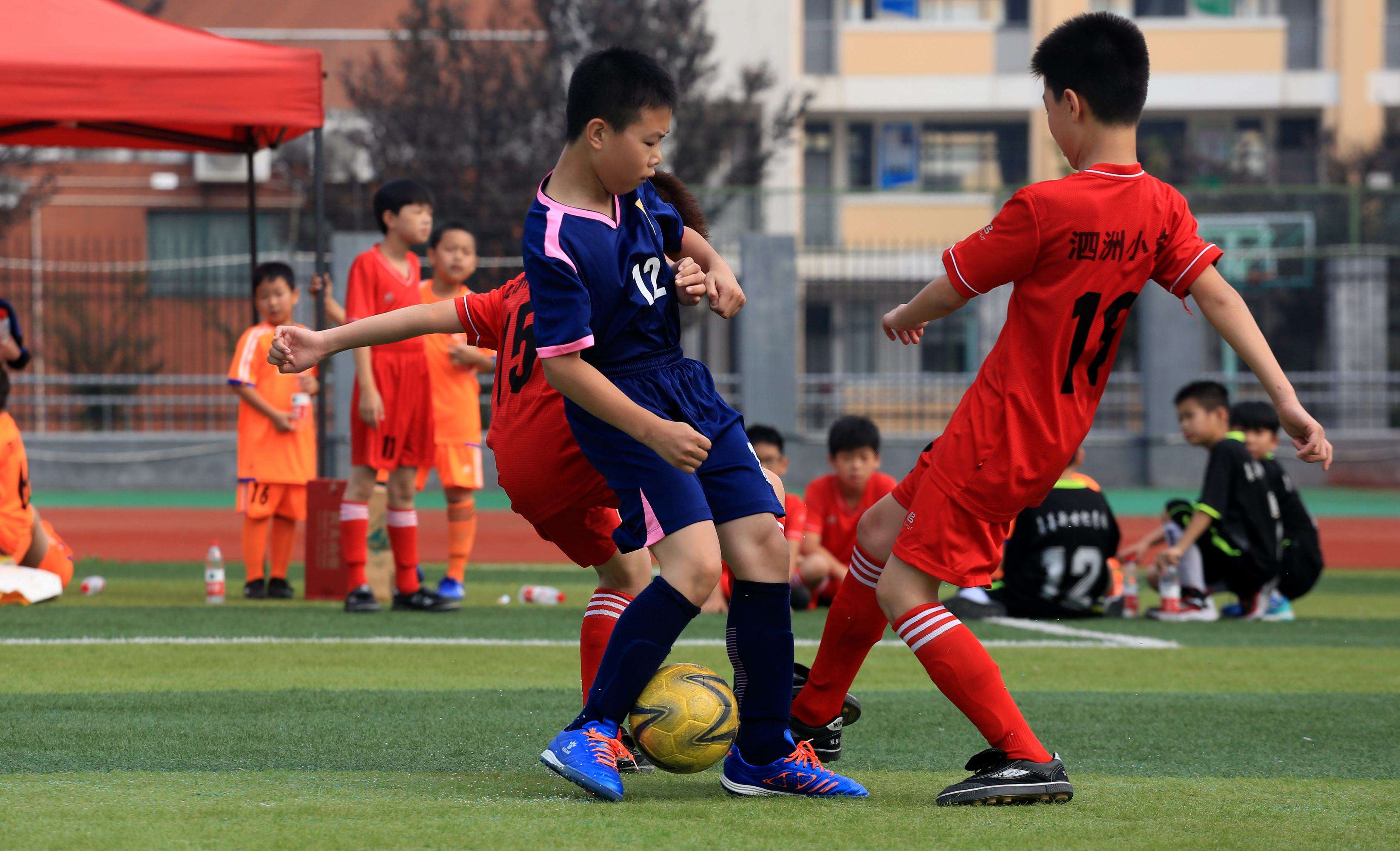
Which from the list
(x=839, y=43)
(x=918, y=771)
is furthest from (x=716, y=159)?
(x=918, y=771)

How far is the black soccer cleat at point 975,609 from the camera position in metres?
7.81

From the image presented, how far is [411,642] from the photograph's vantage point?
6520mm

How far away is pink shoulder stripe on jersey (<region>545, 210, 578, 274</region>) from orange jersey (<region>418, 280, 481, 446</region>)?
4739mm

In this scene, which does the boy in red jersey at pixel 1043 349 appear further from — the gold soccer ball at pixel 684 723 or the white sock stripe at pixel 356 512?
the white sock stripe at pixel 356 512

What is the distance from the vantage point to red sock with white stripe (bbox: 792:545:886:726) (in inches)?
148

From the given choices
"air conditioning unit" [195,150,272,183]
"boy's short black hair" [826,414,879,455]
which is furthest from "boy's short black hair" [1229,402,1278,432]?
"air conditioning unit" [195,150,272,183]

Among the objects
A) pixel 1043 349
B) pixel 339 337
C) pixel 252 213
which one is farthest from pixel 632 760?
pixel 252 213

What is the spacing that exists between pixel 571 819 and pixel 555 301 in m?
1.14

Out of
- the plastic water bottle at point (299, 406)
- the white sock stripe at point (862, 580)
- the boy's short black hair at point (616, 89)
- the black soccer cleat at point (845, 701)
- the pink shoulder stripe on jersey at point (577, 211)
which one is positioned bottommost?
the black soccer cleat at point (845, 701)

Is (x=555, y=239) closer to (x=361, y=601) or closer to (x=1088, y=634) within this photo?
(x=1088, y=634)

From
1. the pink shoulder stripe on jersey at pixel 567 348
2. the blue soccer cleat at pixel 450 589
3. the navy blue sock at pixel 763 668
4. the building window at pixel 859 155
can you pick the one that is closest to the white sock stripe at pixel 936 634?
the navy blue sock at pixel 763 668

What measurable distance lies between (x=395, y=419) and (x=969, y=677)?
480 cm

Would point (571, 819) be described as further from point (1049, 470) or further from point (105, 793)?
point (1049, 470)

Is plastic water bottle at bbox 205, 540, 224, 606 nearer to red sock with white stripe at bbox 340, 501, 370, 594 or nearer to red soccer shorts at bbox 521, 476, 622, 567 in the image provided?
red sock with white stripe at bbox 340, 501, 370, 594
